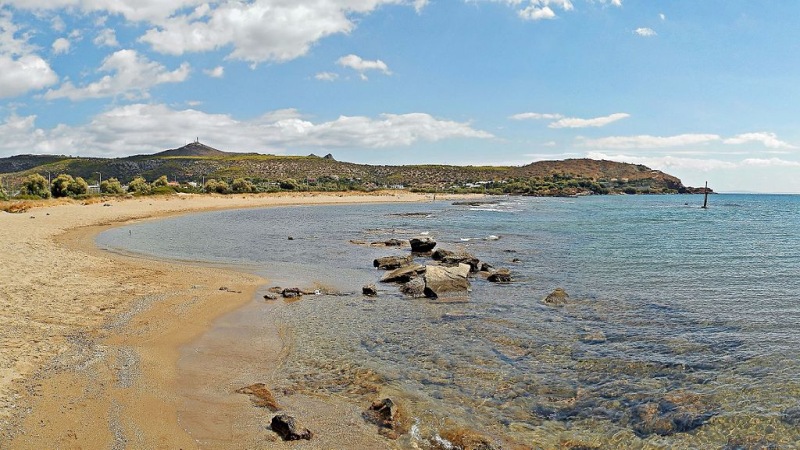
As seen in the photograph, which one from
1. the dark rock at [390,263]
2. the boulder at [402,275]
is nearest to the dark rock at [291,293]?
the boulder at [402,275]

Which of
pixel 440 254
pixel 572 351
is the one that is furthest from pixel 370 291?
pixel 440 254

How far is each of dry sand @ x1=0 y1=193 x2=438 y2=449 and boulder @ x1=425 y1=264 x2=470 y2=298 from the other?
6.04m

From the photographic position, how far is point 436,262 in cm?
2511

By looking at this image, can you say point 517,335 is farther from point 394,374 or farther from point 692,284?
point 692,284

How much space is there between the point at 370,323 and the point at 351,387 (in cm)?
439

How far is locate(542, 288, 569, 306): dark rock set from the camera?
16312 mm

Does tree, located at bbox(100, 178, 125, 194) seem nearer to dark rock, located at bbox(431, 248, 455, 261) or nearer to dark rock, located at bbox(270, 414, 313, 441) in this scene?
dark rock, located at bbox(431, 248, 455, 261)

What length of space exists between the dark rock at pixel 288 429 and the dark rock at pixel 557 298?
10851 millimetres

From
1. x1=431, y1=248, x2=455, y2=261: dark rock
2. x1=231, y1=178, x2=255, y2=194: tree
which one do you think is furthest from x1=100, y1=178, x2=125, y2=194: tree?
x1=431, y1=248, x2=455, y2=261: dark rock

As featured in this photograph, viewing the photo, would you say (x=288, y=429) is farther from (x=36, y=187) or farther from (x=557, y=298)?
(x=36, y=187)

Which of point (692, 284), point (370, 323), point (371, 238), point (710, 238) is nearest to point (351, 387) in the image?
point (370, 323)

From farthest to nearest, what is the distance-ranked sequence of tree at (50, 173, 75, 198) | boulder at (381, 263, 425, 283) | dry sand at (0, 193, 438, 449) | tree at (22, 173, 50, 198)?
tree at (50, 173, 75, 198) < tree at (22, 173, 50, 198) < boulder at (381, 263, 425, 283) < dry sand at (0, 193, 438, 449)

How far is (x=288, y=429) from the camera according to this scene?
7.20 metres

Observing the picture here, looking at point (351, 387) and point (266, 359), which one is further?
point (266, 359)
